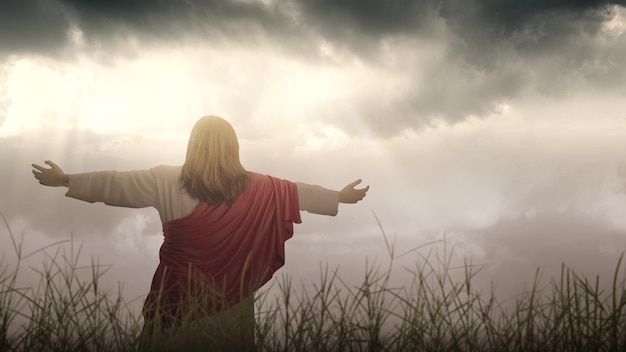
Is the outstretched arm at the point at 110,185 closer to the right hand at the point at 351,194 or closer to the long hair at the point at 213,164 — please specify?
the long hair at the point at 213,164

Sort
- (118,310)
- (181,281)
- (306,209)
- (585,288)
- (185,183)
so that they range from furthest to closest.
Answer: (306,209) < (185,183) < (181,281) < (118,310) < (585,288)

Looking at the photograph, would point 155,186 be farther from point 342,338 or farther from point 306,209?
point 342,338

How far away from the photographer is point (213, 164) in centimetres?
625

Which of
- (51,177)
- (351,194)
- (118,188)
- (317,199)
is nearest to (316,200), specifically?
(317,199)

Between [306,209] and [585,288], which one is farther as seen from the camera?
[306,209]

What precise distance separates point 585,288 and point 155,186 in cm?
439

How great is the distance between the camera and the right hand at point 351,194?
6805 millimetres

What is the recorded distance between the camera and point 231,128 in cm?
649

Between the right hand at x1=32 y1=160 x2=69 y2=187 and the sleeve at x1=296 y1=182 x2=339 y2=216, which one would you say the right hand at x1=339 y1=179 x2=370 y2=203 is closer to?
the sleeve at x1=296 y1=182 x2=339 y2=216

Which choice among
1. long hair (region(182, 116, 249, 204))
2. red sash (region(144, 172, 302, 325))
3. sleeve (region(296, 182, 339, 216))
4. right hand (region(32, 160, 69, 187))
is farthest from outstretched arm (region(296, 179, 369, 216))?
right hand (region(32, 160, 69, 187))

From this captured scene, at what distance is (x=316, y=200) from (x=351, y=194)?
1.41 ft

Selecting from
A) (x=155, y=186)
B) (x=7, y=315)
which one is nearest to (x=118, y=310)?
(x=7, y=315)

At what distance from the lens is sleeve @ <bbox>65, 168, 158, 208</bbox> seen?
6383 mm

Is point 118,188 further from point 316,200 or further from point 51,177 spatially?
point 316,200
